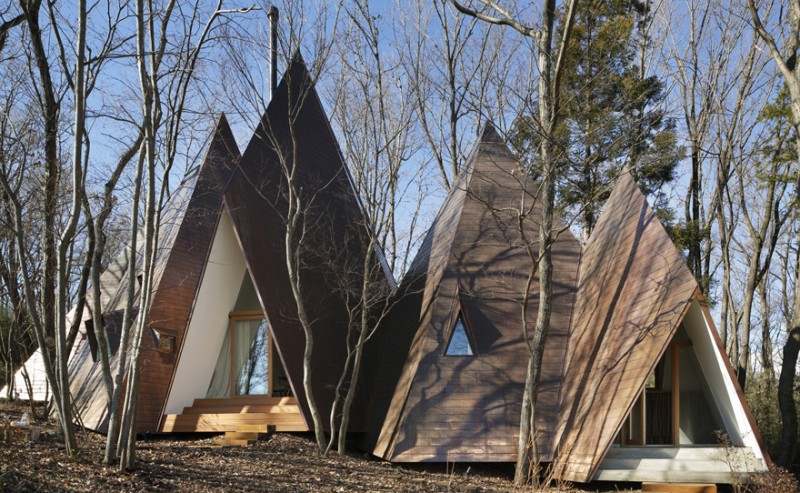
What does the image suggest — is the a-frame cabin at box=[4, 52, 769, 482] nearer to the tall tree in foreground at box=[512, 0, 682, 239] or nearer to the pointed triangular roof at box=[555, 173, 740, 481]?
the pointed triangular roof at box=[555, 173, 740, 481]

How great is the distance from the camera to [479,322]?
12062mm

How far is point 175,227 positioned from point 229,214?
1841 millimetres

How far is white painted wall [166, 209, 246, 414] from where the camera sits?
12836 mm

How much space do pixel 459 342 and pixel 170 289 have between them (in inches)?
201

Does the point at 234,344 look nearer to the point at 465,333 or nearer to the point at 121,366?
the point at 465,333

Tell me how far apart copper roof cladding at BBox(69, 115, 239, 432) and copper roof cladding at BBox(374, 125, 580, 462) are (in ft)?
12.5

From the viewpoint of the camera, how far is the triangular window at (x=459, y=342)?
11.8 metres

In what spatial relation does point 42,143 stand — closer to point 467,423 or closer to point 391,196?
point 391,196

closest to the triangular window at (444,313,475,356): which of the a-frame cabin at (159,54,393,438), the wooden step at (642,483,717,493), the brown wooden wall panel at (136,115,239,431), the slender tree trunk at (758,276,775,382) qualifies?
the a-frame cabin at (159,54,393,438)

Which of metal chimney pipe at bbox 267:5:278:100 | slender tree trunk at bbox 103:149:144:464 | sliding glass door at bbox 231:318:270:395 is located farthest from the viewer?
sliding glass door at bbox 231:318:270:395

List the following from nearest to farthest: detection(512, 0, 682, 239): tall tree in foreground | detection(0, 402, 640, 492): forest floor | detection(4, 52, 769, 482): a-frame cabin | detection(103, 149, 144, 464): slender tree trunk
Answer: detection(0, 402, 640, 492): forest floor → detection(103, 149, 144, 464): slender tree trunk → detection(4, 52, 769, 482): a-frame cabin → detection(512, 0, 682, 239): tall tree in foreground

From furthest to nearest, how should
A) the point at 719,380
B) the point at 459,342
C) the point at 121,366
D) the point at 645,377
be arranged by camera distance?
the point at 459,342 < the point at 719,380 < the point at 645,377 < the point at 121,366

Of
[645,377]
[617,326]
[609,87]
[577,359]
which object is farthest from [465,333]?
[609,87]

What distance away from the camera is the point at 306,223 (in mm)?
13750
